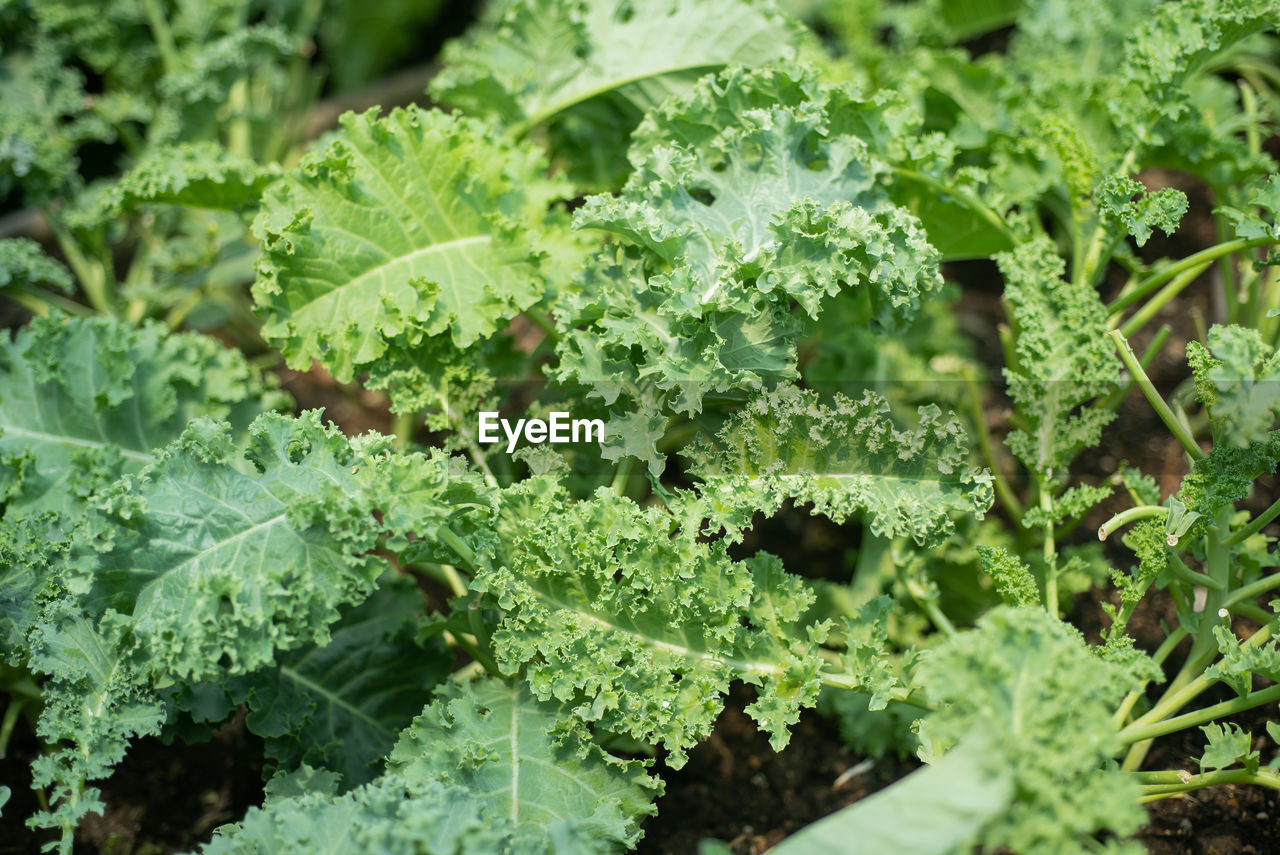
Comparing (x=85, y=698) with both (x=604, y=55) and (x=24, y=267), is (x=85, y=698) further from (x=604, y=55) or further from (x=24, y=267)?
(x=604, y=55)

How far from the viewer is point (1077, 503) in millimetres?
2449

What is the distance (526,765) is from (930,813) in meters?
1.00

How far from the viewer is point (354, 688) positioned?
8.77ft

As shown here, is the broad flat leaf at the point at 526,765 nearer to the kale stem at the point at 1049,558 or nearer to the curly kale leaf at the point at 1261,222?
the kale stem at the point at 1049,558

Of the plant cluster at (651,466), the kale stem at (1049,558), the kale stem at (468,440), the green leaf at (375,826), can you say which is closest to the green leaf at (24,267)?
the plant cluster at (651,466)

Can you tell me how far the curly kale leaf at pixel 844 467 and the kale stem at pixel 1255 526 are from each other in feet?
1.85

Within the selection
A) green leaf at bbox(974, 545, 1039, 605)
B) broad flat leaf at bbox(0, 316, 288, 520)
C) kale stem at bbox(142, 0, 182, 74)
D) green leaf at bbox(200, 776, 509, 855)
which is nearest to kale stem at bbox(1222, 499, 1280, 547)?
green leaf at bbox(974, 545, 1039, 605)

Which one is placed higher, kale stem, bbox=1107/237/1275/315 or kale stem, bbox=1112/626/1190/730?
kale stem, bbox=1107/237/1275/315

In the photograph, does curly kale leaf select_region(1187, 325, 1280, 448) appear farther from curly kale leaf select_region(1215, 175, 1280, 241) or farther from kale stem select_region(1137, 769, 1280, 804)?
kale stem select_region(1137, 769, 1280, 804)

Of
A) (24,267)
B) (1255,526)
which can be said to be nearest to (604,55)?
(24,267)

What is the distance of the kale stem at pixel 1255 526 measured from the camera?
2.19 meters

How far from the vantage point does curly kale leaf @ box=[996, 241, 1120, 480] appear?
2525 millimetres

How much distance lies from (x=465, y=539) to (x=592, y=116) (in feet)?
5.38

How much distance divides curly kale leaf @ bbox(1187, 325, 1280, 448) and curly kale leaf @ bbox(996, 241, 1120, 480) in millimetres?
375
